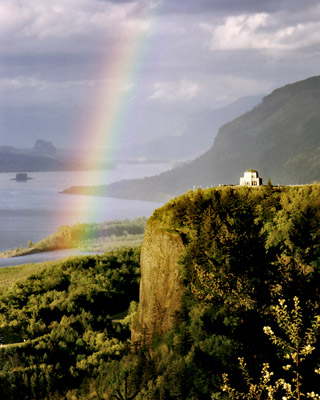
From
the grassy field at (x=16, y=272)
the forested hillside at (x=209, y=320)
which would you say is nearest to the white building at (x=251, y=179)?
the forested hillside at (x=209, y=320)

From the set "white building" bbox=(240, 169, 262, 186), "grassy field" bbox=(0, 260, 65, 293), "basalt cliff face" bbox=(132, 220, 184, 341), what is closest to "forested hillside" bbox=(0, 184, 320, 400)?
"basalt cliff face" bbox=(132, 220, 184, 341)

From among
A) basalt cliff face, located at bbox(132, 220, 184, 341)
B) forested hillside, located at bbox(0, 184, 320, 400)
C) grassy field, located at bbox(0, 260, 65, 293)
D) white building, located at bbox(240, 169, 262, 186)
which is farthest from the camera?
grassy field, located at bbox(0, 260, 65, 293)

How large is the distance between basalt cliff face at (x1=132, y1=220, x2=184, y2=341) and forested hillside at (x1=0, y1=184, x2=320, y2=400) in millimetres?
86

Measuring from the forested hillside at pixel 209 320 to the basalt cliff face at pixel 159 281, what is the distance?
86 mm

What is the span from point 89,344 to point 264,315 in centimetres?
1757

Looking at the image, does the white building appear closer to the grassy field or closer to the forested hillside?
the forested hillside

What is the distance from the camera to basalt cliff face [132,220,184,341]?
3172cm

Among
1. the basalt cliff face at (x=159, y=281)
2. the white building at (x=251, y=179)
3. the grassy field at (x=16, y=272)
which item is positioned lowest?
the grassy field at (x=16, y=272)

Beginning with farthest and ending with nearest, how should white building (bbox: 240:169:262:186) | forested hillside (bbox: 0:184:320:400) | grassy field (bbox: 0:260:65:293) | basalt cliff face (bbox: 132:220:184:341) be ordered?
1. grassy field (bbox: 0:260:65:293)
2. white building (bbox: 240:169:262:186)
3. basalt cliff face (bbox: 132:220:184:341)
4. forested hillside (bbox: 0:184:320:400)

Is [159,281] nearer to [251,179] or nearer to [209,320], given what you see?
[209,320]

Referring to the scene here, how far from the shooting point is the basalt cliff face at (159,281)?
31719 millimetres

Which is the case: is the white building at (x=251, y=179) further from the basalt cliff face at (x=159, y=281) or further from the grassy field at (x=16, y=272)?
the grassy field at (x=16, y=272)

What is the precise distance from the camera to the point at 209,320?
28312 mm

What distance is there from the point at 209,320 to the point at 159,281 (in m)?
5.19
